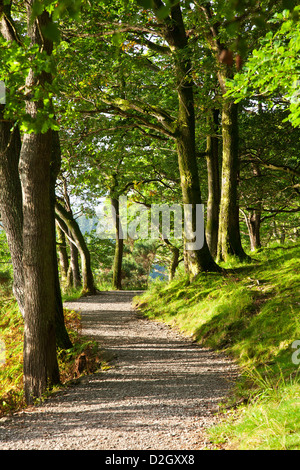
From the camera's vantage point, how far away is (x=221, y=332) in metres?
6.88

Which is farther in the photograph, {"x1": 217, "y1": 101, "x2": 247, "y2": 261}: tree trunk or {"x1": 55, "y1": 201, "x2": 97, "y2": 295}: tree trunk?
{"x1": 55, "y1": 201, "x2": 97, "y2": 295}: tree trunk

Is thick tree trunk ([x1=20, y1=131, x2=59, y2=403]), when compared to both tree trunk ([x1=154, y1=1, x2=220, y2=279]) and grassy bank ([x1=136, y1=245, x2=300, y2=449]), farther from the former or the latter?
tree trunk ([x1=154, y1=1, x2=220, y2=279])

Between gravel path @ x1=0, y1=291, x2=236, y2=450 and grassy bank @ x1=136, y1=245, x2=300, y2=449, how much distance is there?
28 centimetres

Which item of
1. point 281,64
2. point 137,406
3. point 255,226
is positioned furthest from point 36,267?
→ point 255,226

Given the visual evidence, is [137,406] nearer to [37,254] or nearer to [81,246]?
[37,254]

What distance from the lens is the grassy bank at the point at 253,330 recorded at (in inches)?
129

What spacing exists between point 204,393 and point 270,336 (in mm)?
1477

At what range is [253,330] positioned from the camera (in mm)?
6148

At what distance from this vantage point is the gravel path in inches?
141

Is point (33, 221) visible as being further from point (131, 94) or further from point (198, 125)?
point (198, 125)

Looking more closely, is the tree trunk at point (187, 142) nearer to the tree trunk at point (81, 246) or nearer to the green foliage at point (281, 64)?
the green foliage at point (281, 64)

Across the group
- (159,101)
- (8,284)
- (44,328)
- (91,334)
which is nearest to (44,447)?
(44,328)

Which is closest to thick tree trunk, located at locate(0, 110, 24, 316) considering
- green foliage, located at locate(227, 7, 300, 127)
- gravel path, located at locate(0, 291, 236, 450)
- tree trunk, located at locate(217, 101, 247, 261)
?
gravel path, located at locate(0, 291, 236, 450)

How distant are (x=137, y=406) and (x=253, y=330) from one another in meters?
2.48
